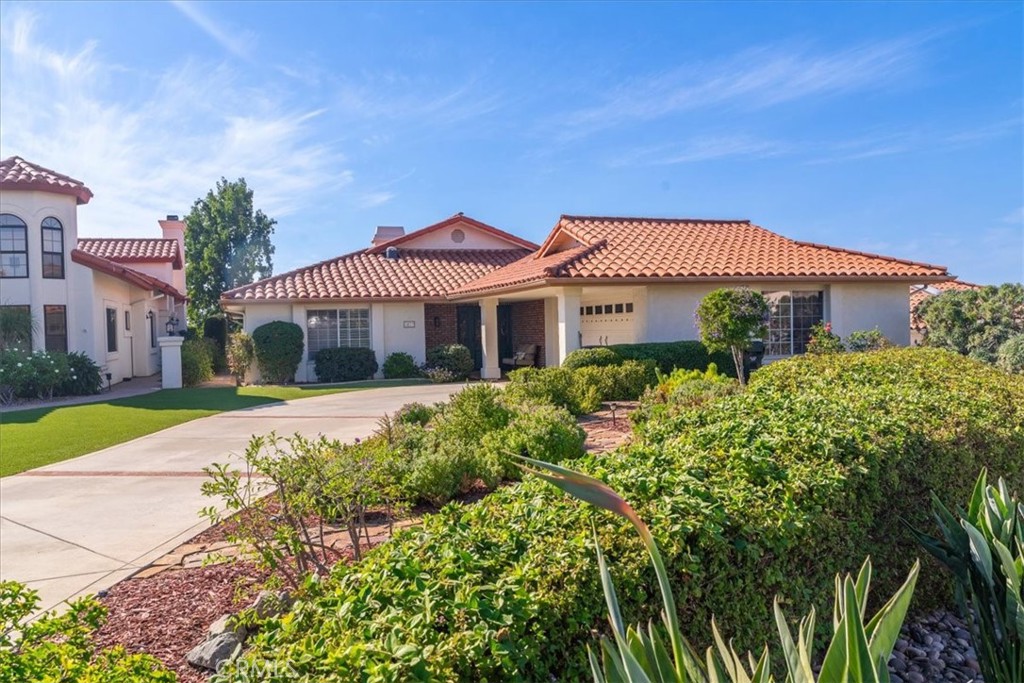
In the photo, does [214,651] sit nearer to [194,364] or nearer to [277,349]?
[277,349]

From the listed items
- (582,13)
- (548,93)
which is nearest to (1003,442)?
(582,13)

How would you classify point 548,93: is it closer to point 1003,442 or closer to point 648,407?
point 648,407

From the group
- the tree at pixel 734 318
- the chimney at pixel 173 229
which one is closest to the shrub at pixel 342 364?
the tree at pixel 734 318

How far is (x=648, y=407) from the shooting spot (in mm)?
9453

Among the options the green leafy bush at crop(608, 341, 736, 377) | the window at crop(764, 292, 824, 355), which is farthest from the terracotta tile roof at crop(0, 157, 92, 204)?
the window at crop(764, 292, 824, 355)

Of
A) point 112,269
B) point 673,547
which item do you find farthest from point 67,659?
point 112,269

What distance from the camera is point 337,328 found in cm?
2341

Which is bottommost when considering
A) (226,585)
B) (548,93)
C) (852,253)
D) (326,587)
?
(226,585)

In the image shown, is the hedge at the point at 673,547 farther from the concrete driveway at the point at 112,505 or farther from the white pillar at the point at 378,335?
the white pillar at the point at 378,335

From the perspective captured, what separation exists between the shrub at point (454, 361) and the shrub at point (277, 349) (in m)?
4.41

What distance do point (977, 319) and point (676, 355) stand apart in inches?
350

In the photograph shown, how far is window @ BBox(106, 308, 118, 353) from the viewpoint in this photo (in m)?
22.9

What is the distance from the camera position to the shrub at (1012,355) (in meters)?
15.4

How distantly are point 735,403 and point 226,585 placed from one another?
410 centimetres
